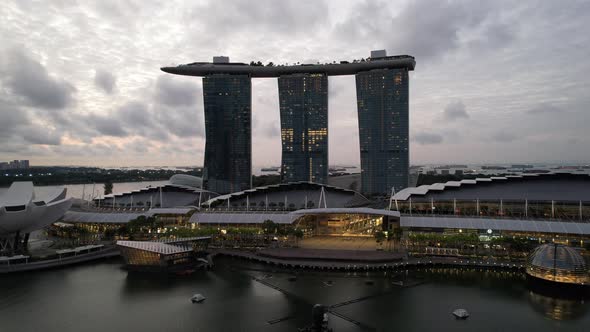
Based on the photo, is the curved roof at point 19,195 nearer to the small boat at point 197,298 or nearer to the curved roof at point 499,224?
the small boat at point 197,298

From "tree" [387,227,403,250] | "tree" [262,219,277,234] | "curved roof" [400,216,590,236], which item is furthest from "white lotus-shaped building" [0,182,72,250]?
"curved roof" [400,216,590,236]

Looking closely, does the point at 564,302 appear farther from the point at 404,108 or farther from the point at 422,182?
the point at 422,182

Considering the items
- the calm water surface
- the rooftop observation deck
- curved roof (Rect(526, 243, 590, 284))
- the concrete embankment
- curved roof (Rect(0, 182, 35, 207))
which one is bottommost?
the calm water surface

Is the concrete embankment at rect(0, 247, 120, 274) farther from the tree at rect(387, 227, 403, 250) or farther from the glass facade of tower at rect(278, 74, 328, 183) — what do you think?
the glass facade of tower at rect(278, 74, 328, 183)

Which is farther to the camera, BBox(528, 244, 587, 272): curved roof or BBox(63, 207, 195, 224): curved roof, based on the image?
BBox(63, 207, 195, 224): curved roof

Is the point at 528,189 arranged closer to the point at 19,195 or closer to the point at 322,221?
the point at 322,221

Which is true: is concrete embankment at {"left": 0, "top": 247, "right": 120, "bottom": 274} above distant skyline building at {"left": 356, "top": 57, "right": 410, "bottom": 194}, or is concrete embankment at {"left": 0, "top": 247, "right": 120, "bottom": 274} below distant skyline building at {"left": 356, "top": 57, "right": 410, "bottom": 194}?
below

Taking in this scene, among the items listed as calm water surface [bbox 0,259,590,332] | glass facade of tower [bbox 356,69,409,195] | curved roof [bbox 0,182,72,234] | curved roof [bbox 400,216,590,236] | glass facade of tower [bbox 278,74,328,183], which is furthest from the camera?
glass facade of tower [bbox 278,74,328,183]

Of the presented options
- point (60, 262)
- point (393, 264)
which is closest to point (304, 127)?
point (393, 264)
